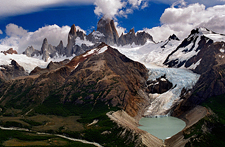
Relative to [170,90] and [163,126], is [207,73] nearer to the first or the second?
[170,90]

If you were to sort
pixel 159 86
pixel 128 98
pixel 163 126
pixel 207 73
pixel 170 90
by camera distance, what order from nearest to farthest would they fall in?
pixel 163 126, pixel 128 98, pixel 207 73, pixel 170 90, pixel 159 86

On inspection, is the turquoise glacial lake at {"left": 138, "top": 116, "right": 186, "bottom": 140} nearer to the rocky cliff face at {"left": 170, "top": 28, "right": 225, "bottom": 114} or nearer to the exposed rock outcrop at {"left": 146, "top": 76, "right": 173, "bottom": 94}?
the rocky cliff face at {"left": 170, "top": 28, "right": 225, "bottom": 114}

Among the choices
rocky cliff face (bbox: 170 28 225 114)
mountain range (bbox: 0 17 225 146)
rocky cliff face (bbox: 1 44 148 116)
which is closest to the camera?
mountain range (bbox: 0 17 225 146)

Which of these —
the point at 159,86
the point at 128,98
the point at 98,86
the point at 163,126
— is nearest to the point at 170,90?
the point at 159,86

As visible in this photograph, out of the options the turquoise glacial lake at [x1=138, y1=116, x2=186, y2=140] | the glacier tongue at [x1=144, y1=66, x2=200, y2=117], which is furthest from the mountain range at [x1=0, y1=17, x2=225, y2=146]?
the turquoise glacial lake at [x1=138, y1=116, x2=186, y2=140]

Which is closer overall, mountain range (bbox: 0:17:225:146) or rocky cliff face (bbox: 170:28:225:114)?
mountain range (bbox: 0:17:225:146)

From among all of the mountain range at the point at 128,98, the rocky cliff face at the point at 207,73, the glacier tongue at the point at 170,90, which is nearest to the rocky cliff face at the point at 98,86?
the mountain range at the point at 128,98

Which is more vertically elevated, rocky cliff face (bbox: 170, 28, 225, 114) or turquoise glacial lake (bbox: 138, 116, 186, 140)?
rocky cliff face (bbox: 170, 28, 225, 114)

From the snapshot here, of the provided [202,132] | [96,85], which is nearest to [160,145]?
[202,132]
